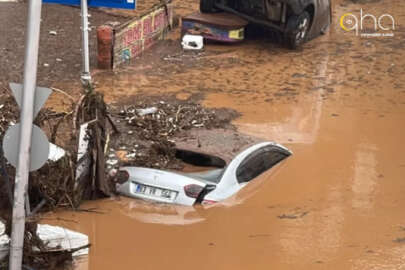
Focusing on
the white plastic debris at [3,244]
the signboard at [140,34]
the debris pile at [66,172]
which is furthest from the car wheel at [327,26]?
the white plastic debris at [3,244]

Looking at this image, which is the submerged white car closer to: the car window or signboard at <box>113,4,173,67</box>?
the car window

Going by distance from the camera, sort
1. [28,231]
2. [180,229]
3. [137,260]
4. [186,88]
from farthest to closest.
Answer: [186,88]
[180,229]
[137,260]
[28,231]

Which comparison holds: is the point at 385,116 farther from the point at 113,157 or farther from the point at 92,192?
the point at 92,192

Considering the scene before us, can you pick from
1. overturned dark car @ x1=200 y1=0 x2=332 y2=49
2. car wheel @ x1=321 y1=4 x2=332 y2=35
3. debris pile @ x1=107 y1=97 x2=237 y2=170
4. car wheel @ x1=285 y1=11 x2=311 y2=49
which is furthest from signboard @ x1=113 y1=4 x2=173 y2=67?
car wheel @ x1=321 y1=4 x2=332 y2=35

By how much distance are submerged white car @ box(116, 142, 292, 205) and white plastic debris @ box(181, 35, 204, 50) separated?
882 centimetres

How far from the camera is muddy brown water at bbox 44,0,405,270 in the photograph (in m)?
9.56

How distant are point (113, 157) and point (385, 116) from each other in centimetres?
595

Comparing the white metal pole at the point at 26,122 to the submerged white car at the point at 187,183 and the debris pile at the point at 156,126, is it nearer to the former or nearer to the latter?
the submerged white car at the point at 187,183

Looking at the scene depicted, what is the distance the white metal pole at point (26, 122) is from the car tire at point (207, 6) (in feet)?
47.1

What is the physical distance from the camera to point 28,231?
754cm

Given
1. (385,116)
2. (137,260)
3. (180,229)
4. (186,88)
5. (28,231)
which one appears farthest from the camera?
(186,88)

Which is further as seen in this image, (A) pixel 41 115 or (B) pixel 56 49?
(B) pixel 56 49

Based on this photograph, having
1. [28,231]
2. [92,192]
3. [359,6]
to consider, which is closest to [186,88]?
[92,192]

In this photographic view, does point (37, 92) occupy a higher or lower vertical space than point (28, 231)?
higher
